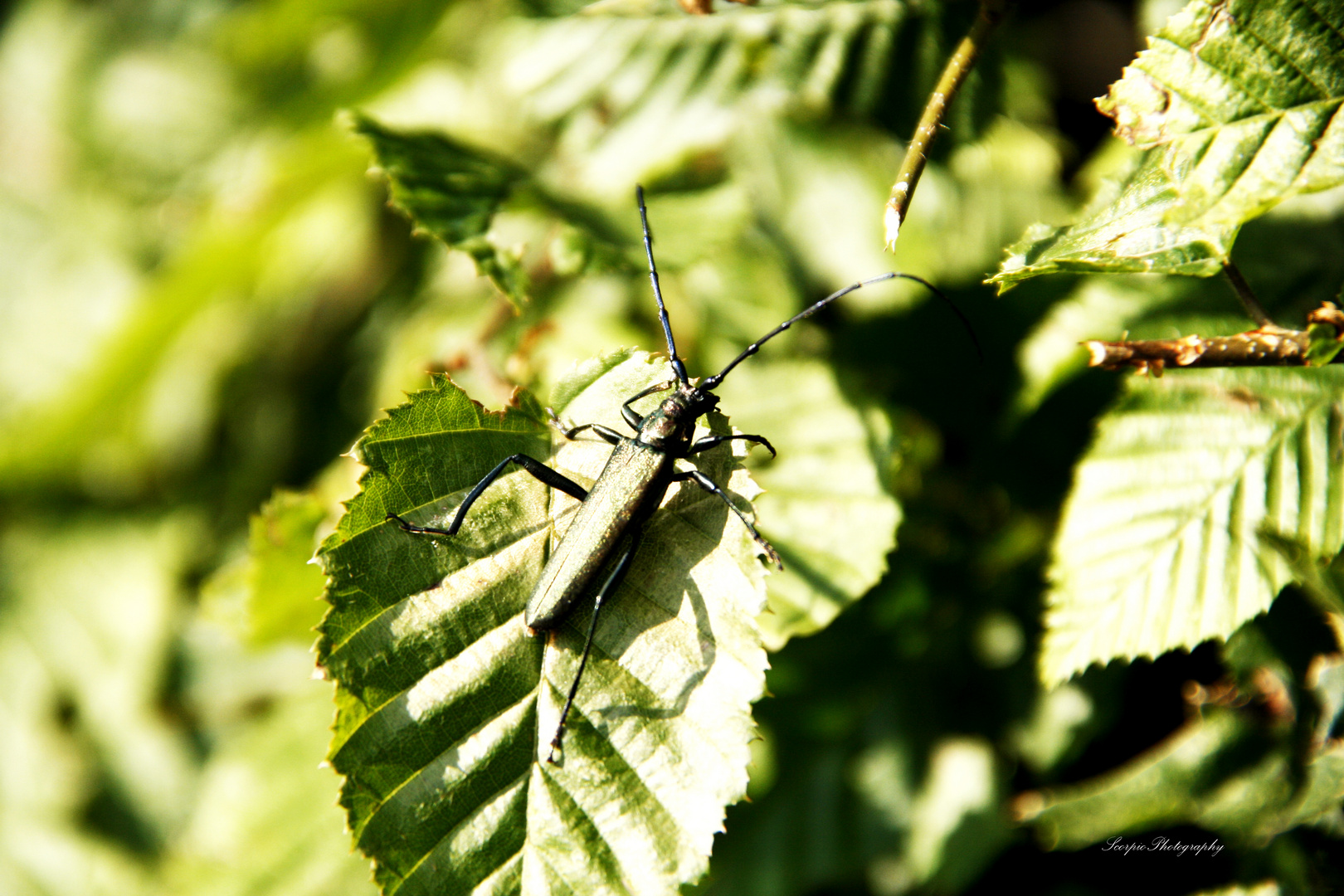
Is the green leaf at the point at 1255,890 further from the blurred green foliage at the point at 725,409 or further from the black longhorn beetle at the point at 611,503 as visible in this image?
the black longhorn beetle at the point at 611,503

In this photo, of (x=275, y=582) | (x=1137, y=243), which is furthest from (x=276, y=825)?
(x=1137, y=243)

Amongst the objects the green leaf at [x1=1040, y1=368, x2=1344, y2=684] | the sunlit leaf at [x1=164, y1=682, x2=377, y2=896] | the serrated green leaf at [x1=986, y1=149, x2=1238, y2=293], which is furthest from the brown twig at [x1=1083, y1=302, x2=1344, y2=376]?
the sunlit leaf at [x1=164, y1=682, x2=377, y2=896]

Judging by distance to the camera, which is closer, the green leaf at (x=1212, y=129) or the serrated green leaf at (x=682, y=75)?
the green leaf at (x=1212, y=129)

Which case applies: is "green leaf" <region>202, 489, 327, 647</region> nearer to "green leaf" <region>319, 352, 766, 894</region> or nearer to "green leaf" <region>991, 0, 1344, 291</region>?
"green leaf" <region>319, 352, 766, 894</region>

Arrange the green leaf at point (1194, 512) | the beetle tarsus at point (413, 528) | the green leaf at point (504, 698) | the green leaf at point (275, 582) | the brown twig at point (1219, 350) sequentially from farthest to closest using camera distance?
the green leaf at point (275, 582) → the green leaf at point (1194, 512) → the beetle tarsus at point (413, 528) → the green leaf at point (504, 698) → the brown twig at point (1219, 350)

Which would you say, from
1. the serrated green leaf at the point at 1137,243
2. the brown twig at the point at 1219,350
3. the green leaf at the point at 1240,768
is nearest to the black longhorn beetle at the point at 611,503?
the serrated green leaf at the point at 1137,243

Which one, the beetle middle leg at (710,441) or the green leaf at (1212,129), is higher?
the beetle middle leg at (710,441)
